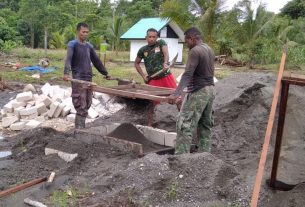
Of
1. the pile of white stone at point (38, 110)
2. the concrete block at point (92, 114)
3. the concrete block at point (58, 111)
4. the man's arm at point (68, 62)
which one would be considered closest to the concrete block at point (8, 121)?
the pile of white stone at point (38, 110)

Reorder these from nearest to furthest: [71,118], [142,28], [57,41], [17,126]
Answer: [17,126] → [71,118] → [142,28] → [57,41]

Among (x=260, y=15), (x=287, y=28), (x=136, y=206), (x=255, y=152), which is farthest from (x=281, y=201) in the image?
(x=287, y=28)

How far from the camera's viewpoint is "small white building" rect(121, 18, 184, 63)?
1008 inches

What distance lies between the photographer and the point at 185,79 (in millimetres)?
5332

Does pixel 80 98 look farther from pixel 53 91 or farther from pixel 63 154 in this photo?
pixel 53 91

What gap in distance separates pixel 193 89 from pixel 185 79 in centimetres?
29

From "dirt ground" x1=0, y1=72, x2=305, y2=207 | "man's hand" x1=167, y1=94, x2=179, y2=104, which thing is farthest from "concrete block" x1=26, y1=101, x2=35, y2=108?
"man's hand" x1=167, y1=94, x2=179, y2=104

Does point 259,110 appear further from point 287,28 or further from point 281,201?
point 287,28

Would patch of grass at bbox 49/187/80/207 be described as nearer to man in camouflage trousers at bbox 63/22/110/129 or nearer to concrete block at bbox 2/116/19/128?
man in camouflage trousers at bbox 63/22/110/129

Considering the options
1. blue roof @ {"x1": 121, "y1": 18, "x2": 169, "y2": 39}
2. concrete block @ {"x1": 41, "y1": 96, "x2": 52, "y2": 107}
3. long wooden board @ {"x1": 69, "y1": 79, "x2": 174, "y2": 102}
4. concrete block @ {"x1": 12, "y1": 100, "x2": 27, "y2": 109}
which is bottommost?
concrete block @ {"x1": 12, "y1": 100, "x2": 27, "y2": 109}

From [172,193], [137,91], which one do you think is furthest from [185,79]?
[172,193]

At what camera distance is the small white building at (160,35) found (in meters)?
25.6

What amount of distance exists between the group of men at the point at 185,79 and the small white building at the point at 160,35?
18176 millimetres

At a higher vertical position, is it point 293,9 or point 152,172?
point 293,9
